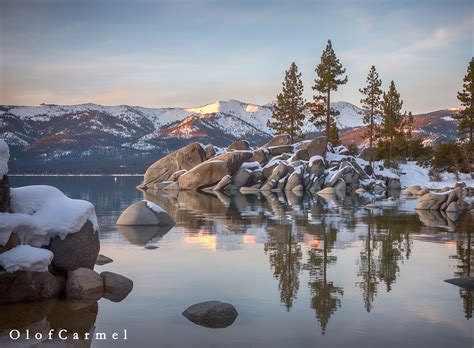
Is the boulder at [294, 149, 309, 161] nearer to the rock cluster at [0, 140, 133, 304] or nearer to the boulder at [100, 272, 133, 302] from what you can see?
the rock cluster at [0, 140, 133, 304]

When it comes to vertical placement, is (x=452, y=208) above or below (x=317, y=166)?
below

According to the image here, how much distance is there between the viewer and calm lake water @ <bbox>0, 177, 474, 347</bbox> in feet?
Answer: 30.4

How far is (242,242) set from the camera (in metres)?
19.5

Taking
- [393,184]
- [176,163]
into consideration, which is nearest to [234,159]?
[176,163]

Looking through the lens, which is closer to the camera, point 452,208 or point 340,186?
point 452,208

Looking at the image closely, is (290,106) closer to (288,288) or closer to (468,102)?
(468,102)

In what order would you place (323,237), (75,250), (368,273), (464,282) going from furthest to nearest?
(323,237), (368,273), (464,282), (75,250)

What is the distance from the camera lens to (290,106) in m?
81.5

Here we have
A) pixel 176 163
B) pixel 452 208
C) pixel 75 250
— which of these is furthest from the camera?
pixel 176 163

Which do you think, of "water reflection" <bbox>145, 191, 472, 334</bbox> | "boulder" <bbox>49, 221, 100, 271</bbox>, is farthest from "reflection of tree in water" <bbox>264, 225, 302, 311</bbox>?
"boulder" <bbox>49, 221, 100, 271</bbox>

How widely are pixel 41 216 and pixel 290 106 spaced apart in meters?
71.1

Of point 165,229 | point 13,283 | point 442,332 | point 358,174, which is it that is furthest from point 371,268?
point 358,174

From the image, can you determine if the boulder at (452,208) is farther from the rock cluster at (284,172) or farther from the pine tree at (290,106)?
the pine tree at (290,106)

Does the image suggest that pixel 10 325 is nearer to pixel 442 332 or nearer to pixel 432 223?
pixel 442 332
